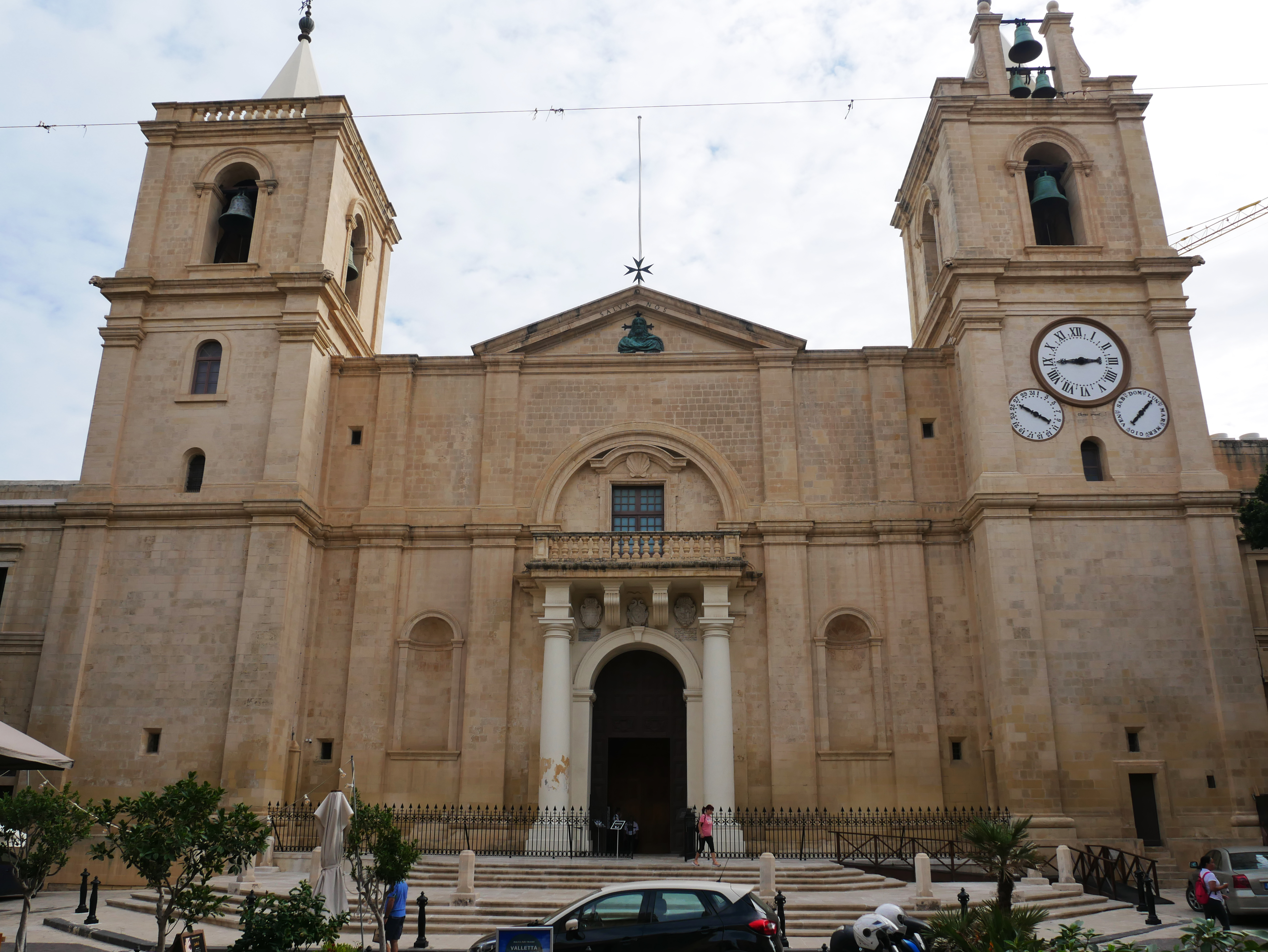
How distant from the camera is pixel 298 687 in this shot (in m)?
23.7

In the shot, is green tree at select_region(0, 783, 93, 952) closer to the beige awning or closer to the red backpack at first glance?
the beige awning

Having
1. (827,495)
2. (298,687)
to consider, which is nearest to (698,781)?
(827,495)

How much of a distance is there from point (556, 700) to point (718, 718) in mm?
3695

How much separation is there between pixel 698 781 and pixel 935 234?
17876 millimetres

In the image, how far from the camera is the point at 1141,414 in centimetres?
2392

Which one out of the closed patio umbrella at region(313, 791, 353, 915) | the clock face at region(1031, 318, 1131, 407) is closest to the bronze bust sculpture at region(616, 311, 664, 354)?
the clock face at region(1031, 318, 1131, 407)

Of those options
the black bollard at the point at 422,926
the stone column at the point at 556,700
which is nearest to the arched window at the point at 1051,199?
the stone column at the point at 556,700

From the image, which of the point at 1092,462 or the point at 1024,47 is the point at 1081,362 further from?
the point at 1024,47

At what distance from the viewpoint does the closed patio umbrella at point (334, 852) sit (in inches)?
550

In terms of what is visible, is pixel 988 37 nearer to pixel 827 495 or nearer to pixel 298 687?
pixel 827 495

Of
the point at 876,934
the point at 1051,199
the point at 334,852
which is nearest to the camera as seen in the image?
the point at 876,934

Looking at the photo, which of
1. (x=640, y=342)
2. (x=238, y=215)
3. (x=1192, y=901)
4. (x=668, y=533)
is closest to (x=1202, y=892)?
(x=1192, y=901)

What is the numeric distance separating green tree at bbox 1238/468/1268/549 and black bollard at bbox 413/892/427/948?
61.1ft

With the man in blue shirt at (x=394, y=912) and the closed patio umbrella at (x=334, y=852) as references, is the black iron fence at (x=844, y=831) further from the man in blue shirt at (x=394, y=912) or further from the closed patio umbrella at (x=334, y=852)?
the closed patio umbrella at (x=334, y=852)
